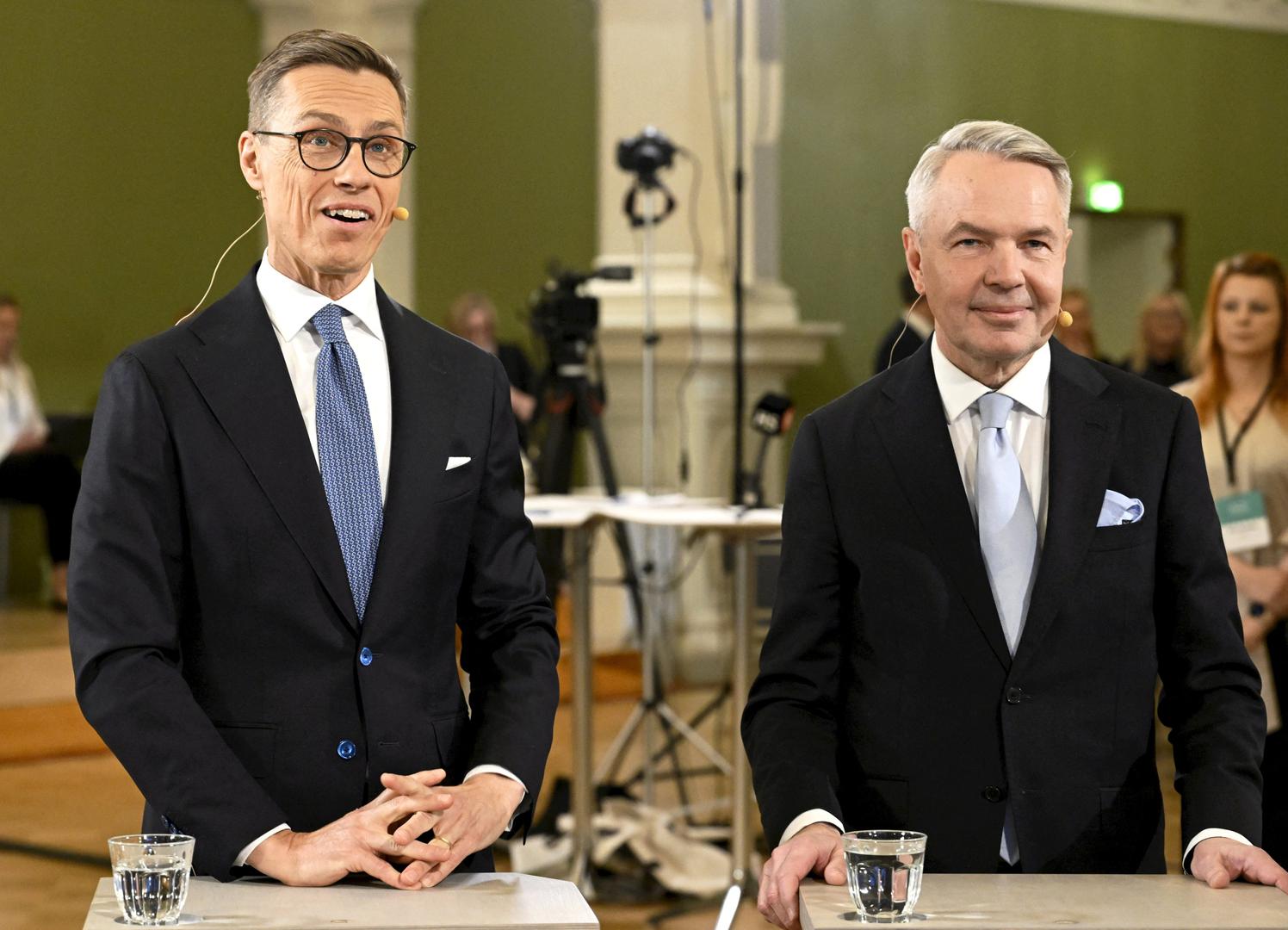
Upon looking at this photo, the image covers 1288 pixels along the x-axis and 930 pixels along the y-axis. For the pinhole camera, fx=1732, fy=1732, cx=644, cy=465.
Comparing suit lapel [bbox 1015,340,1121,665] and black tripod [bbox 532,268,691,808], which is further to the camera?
black tripod [bbox 532,268,691,808]

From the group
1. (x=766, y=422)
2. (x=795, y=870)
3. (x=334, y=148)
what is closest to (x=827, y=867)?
(x=795, y=870)

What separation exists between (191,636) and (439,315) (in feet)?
23.9

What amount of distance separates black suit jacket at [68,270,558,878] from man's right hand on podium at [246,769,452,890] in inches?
1.1

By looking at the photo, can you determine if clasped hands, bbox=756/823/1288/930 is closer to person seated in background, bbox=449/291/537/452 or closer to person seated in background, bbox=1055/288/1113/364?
person seated in background, bbox=449/291/537/452

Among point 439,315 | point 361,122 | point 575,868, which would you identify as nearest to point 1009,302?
point 361,122

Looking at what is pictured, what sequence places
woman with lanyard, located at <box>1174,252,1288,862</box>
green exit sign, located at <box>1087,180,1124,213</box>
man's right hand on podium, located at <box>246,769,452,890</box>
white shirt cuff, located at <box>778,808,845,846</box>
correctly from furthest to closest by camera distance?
green exit sign, located at <box>1087,180,1124,213</box> < woman with lanyard, located at <box>1174,252,1288,862</box> < white shirt cuff, located at <box>778,808,845,846</box> < man's right hand on podium, located at <box>246,769,452,890</box>

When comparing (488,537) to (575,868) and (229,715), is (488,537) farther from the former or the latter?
(575,868)

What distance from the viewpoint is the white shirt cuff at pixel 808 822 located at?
1.67 meters

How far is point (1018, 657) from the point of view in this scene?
175 cm

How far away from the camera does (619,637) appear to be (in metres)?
7.43

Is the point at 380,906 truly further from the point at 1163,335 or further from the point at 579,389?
the point at 1163,335

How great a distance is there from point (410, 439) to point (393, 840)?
42 cm

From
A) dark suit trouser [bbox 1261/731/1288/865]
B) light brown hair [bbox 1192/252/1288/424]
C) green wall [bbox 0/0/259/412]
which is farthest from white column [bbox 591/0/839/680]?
dark suit trouser [bbox 1261/731/1288/865]

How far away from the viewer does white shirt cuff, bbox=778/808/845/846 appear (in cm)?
167
